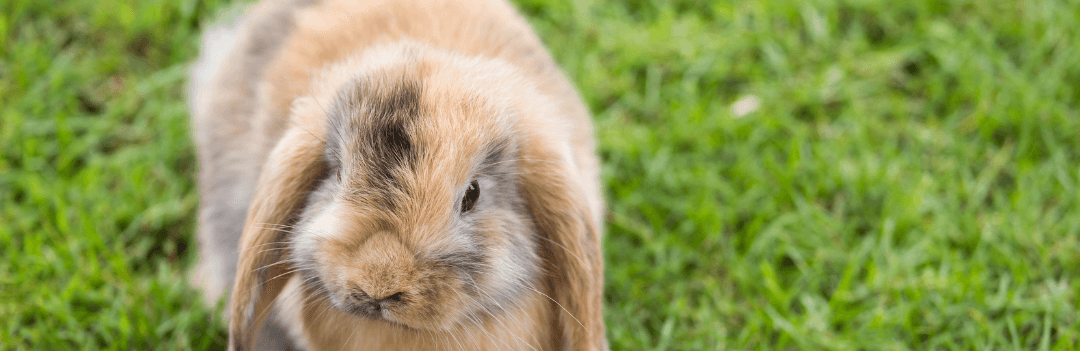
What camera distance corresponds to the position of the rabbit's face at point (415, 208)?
161 cm

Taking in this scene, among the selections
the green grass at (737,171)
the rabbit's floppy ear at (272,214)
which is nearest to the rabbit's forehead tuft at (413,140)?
the rabbit's floppy ear at (272,214)

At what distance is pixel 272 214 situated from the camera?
185 cm

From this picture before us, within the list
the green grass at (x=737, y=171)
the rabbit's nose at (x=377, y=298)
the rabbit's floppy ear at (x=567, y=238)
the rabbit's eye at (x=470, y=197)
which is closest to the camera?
the rabbit's nose at (x=377, y=298)

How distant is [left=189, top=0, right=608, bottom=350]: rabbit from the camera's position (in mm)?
1638

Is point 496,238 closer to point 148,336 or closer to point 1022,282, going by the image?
point 148,336

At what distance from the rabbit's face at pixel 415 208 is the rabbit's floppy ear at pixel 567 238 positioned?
101 mm

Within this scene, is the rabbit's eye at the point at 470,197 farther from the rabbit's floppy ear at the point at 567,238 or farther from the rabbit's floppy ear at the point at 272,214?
the rabbit's floppy ear at the point at 272,214

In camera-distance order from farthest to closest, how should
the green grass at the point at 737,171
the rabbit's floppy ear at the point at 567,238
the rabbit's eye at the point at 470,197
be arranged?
the green grass at the point at 737,171, the rabbit's floppy ear at the point at 567,238, the rabbit's eye at the point at 470,197

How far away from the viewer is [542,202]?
6.14 ft

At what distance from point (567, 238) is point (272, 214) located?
0.73 m

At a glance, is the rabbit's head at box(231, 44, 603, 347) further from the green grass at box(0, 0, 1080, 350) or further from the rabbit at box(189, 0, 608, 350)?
the green grass at box(0, 0, 1080, 350)

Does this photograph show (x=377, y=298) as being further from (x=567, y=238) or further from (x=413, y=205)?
(x=567, y=238)

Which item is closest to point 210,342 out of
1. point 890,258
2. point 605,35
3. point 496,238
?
point 496,238

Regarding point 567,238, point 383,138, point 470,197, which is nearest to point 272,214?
point 383,138
